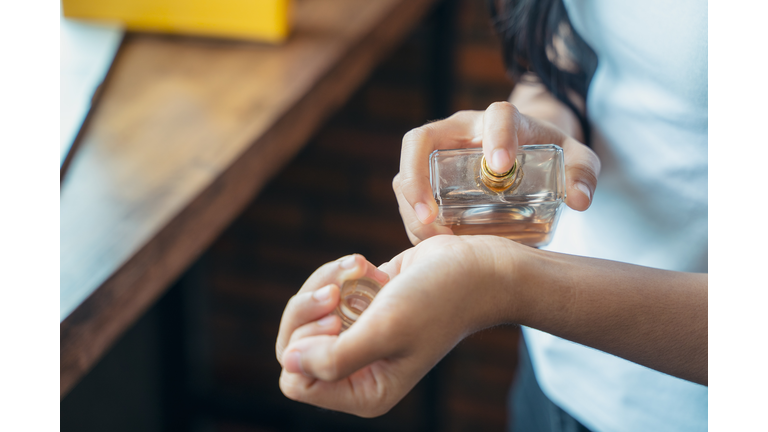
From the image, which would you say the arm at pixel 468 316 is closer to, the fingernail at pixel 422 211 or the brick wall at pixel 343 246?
the fingernail at pixel 422 211

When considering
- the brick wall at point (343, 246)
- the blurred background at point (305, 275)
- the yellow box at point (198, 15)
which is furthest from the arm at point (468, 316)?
the brick wall at point (343, 246)

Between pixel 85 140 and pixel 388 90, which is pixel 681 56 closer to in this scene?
pixel 85 140

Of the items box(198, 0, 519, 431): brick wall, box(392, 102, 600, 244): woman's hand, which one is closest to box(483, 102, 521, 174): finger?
box(392, 102, 600, 244): woman's hand

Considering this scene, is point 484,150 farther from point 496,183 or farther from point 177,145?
point 177,145

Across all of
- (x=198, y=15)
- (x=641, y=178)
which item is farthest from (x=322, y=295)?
(x=198, y=15)

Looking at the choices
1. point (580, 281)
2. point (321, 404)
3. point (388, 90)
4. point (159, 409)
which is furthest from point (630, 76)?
point (159, 409)

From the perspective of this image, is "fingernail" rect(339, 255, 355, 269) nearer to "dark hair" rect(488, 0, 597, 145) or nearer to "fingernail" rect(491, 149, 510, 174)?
"fingernail" rect(491, 149, 510, 174)
